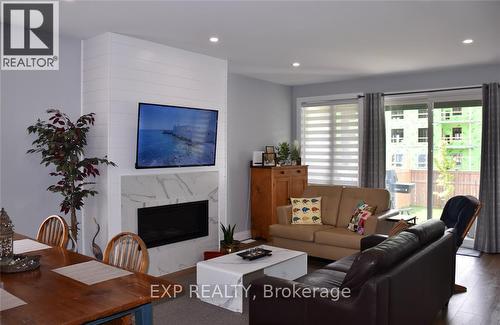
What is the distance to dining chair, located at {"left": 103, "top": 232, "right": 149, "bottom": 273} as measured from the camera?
7.77ft

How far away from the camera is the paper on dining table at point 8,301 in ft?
5.59

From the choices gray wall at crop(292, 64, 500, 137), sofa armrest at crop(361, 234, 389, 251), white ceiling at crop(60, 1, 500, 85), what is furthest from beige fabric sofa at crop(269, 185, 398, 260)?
gray wall at crop(292, 64, 500, 137)

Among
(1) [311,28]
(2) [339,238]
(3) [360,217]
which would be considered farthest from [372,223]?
(1) [311,28]

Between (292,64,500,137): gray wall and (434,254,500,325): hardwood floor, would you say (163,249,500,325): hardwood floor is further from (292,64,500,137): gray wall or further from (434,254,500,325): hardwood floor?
(292,64,500,137): gray wall

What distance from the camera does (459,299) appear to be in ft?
12.8

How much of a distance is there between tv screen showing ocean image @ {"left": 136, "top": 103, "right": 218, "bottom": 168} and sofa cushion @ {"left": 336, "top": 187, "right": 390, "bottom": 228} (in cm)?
186

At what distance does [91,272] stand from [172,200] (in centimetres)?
261

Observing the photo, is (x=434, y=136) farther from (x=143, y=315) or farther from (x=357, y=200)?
(x=143, y=315)

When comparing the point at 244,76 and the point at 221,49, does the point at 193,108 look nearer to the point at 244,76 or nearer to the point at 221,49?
the point at 221,49

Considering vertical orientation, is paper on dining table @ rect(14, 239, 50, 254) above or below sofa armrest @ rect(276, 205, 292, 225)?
above

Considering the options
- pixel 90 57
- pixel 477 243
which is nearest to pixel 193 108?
pixel 90 57

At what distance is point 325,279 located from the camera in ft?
10.6

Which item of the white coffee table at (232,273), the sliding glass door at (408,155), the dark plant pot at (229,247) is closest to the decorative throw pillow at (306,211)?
the dark plant pot at (229,247)

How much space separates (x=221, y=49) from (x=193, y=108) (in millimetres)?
774
